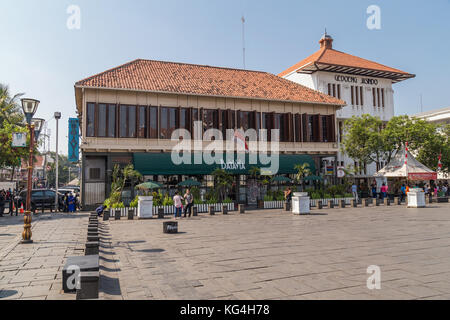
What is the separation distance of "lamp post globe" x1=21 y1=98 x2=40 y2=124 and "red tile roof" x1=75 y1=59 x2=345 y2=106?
13297 mm

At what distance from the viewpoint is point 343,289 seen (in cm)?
572

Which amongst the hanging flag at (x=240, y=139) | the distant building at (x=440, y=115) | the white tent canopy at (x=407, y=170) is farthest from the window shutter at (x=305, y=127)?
the distant building at (x=440, y=115)

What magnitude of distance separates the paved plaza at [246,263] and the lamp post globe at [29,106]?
436cm

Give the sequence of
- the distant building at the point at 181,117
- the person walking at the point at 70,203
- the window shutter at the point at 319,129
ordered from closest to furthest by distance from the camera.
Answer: the person walking at the point at 70,203, the distant building at the point at 181,117, the window shutter at the point at 319,129

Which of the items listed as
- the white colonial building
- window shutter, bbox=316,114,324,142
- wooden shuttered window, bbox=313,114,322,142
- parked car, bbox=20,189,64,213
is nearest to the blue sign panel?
parked car, bbox=20,189,64,213

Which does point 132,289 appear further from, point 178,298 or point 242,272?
point 242,272

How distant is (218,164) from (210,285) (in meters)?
20.3

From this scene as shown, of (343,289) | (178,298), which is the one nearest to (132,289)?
(178,298)

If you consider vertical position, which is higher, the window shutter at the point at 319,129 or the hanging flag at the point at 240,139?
the window shutter at the point at 319,129

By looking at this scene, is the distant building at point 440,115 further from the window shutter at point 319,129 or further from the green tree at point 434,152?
the window shutter at point 319,129

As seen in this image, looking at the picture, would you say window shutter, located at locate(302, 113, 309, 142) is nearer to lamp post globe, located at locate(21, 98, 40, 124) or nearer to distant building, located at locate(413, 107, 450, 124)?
lamp post globe, located at locate(21, 98, 40, 124)

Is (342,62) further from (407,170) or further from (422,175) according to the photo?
(422,175)

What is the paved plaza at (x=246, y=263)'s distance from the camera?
18.9 ft

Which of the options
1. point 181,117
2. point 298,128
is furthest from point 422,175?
point 181,117
